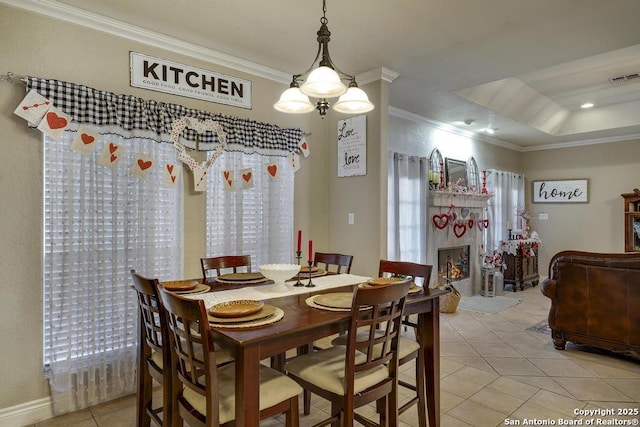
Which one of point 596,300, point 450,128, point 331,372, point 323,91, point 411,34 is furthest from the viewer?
point 450,128

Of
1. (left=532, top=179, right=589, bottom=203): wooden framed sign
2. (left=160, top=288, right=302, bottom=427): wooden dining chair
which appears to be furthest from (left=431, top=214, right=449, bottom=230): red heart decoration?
(left=160, top=288, right=302, bottom=427): wooden dining chair

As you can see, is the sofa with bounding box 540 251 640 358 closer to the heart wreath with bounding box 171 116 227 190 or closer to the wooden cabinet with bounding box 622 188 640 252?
the heart wreath with bounding box 171 116 227 190

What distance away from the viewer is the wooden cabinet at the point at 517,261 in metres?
6.09

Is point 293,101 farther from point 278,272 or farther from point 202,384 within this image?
point 202,384

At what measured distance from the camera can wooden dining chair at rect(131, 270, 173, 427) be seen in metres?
1.80

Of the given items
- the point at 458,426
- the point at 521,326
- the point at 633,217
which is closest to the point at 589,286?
the point at 521,326

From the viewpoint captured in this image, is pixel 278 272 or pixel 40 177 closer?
pixel 278 272

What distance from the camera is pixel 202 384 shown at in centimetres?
164

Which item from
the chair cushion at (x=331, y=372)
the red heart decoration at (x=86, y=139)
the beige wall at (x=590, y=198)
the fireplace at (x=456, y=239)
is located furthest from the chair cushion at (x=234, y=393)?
the beige wall at (x=590, y=198)

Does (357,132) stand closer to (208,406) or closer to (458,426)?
(458,426)

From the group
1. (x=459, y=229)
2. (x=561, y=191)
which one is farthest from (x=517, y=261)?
(x=561, y=191)

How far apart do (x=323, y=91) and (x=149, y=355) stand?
5.61 ft

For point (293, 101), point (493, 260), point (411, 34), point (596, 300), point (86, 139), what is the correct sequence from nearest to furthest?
point (293, 101), point (86, 139), point (411, 34), point (596, 300), point (493, 260)

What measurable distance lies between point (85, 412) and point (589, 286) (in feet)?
13.0
